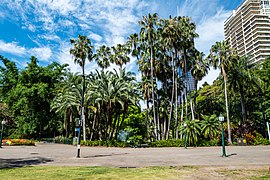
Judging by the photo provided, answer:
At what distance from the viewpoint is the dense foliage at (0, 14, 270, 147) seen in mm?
31859

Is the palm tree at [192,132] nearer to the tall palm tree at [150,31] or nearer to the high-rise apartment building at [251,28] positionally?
the tall palm tree at [150,31]

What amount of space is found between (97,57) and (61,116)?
13531 millimetres

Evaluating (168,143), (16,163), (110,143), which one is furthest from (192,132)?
(16,163)

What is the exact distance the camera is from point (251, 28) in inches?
4385

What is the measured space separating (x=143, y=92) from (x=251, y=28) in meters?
97.0

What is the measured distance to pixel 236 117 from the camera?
4403 cm

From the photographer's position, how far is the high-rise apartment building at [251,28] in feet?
348

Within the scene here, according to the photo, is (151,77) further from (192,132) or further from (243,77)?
(243,77)

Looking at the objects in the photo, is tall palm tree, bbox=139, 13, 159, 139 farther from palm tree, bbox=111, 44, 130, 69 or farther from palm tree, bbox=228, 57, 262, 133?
palm tree, bbox=228, 57, 262, 133

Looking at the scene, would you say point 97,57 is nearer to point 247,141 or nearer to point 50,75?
point 50,75

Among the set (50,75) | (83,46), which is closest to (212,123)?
(83,46)

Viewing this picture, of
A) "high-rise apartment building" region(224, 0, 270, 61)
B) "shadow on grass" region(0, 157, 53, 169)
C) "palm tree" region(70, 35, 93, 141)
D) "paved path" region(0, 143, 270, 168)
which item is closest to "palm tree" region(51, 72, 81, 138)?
"palm tree" region(70, 35, 93, 141)

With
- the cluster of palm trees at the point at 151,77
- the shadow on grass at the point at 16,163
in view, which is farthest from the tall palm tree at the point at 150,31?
the shadow on grass at the point at 16,163

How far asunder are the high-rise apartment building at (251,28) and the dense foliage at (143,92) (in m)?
70.3
